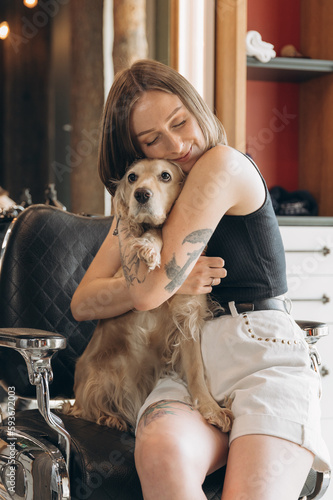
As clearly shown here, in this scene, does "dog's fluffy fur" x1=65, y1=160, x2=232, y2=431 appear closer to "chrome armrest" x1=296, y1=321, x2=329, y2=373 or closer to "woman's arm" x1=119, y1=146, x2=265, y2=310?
"woman's arm" x1=119, y1=146, x2=265, y2=310

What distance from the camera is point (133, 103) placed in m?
1.28

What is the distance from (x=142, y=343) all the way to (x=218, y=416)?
12.6 inches

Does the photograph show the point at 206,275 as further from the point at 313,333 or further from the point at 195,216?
the point at 313,333

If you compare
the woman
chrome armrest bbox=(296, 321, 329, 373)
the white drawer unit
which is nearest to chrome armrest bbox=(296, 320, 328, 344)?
chrome armrest bbox=(296, 321, 329, 373)

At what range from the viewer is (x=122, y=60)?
2.70 meters

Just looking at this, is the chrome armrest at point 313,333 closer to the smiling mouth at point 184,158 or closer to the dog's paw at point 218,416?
the dog's paw at point 218,416

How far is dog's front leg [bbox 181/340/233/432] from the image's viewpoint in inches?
46.7

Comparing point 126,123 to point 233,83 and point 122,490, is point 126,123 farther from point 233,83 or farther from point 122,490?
point 233,83

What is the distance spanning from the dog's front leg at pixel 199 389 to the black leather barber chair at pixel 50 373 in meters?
0.11

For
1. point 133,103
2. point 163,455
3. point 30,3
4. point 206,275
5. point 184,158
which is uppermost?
point 30,3

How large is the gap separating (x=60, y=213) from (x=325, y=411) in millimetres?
1474

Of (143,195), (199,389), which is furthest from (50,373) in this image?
(143,195)

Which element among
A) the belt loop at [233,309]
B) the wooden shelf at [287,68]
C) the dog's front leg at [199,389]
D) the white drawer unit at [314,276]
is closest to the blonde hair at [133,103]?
the belt loop at [233,309]

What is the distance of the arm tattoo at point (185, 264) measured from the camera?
1.19m
